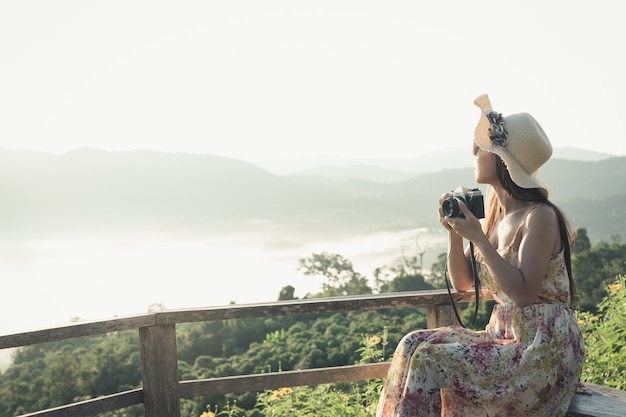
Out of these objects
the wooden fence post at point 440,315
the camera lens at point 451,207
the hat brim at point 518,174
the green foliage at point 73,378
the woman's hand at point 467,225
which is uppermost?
the hat brim at point 518,174

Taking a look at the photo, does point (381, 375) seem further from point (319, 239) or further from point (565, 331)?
point (319, 239)

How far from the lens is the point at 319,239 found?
17.5 metres

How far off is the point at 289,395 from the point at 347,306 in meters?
1.12

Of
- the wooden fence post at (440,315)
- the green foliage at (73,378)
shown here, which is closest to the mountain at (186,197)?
the green foliage at (73,378)

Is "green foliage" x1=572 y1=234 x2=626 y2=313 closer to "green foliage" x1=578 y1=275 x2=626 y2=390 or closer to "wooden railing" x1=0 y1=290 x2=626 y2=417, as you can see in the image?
"green foliage" x1=578 y1=275 x2=626 y2=390

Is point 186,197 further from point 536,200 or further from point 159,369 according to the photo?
point 536,200

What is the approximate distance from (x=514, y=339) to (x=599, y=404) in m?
0.36

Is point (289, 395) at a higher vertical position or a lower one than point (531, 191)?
lower

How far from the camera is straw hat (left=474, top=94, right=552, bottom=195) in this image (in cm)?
267

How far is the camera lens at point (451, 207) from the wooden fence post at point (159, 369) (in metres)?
1.19

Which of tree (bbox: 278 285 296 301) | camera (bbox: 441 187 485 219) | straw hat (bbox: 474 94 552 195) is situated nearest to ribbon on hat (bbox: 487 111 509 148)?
straw hat (bbox: 474 94 552 195)

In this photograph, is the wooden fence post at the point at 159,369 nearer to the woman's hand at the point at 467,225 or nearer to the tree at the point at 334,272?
the woman's hand at the point at 467,225

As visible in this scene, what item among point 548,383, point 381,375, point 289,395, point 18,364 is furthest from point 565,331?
point 18,364

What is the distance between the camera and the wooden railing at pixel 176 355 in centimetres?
289
